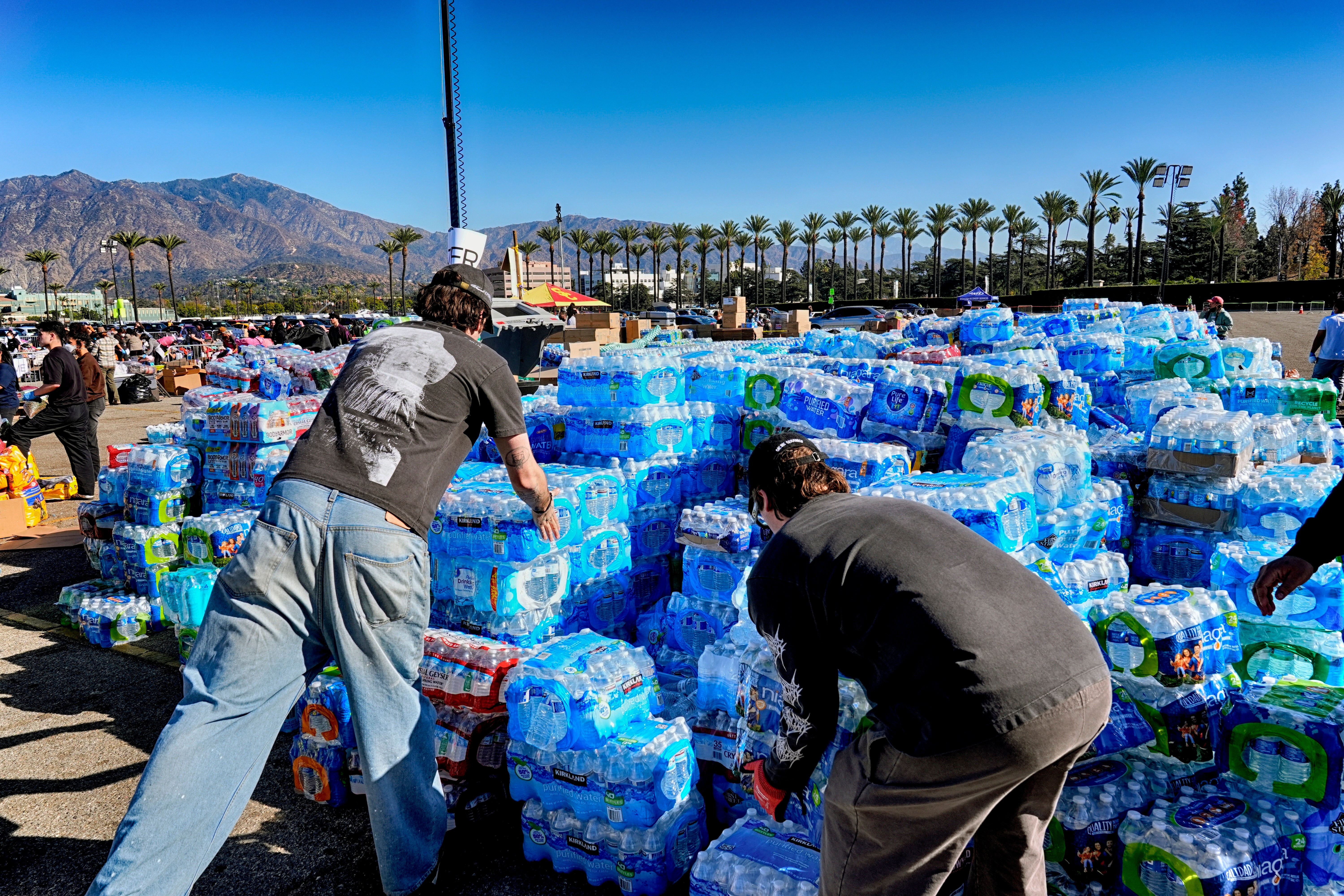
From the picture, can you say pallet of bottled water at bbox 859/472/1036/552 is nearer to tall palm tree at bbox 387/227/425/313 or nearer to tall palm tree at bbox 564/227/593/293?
tall palm tree at bbox 387/227/425/313

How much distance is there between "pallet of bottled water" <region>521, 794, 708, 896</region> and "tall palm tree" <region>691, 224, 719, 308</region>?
2660 inches

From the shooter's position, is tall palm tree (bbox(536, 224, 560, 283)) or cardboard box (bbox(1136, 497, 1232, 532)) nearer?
cardboard box (bbox(1136, 497, 1232, 532))

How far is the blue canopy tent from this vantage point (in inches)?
1148

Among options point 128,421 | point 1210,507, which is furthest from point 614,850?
point 128,421

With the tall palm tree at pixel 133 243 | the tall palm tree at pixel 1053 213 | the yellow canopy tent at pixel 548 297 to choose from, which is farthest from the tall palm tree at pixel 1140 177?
the tall palm tree at pixel 133 243

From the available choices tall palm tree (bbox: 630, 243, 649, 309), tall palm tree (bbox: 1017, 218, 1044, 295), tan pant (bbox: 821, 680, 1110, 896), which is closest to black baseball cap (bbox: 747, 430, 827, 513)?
tan pant (bbox: 821, 680, 1110, 896)

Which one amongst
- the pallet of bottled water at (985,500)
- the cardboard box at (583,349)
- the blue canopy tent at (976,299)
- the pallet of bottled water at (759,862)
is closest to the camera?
the pallet of bottled water at (759,862)

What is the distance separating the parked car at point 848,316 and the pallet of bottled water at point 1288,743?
70.5ft

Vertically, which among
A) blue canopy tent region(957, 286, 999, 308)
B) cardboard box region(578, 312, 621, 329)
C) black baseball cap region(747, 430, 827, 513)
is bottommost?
black baseball cap region(747, 430, 827, 513)

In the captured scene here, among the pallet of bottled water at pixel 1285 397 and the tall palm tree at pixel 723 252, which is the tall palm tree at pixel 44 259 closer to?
the tall palm tree at pixel 723 252

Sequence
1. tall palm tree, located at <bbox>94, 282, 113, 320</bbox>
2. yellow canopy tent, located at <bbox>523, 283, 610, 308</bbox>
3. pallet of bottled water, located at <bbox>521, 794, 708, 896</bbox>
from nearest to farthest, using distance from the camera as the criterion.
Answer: pallet of bottled water, located at <bbox>521, 794, 708, 896</bbox>
yellow canopy tent, located at <bbox>523, 283, 610, 308</bbox>
tall palm tree, located at <bbox>94, 282, 113, 320</bbox>

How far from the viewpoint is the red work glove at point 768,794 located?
193cm

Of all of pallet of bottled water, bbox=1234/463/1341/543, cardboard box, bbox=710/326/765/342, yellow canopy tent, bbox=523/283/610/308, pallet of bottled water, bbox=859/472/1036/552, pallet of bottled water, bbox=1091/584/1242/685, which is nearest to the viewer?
pallet of bottled water, bbox=1091/584/1242/685

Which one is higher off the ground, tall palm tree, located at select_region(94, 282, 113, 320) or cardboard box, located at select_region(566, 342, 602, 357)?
tall palm tree, located at select_region(94, 282, 113, 320)
